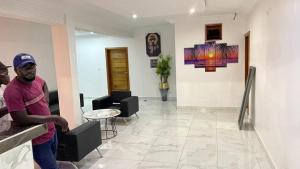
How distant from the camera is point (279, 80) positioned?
281cm

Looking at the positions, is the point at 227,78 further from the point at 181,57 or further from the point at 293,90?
the point at 293,90

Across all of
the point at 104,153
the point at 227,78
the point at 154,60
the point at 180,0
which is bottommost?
the point at 104,153

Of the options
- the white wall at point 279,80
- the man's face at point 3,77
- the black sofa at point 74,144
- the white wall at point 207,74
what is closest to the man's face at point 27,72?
the man's face at point 3,77

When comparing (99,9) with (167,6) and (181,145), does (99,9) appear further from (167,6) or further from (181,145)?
(181,145)

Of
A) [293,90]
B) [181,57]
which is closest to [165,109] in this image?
[181,57]

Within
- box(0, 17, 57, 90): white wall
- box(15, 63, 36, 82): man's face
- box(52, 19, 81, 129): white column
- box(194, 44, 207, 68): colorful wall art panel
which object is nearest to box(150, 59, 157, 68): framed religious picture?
box(194, 44, 207, 68): colorful wall art panel

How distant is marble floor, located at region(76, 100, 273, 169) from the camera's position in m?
3.31

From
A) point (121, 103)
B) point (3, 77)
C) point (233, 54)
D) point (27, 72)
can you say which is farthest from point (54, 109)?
point (233, 54)

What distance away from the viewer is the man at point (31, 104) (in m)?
1.75

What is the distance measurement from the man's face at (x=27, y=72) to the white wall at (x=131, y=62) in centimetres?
618

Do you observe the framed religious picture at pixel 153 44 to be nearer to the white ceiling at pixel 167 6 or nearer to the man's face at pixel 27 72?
the white ceiling at pixel 167 6

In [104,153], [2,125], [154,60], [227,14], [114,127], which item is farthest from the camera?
[154,60]

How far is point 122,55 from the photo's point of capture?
859 centimetres

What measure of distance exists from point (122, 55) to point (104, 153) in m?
5.31
